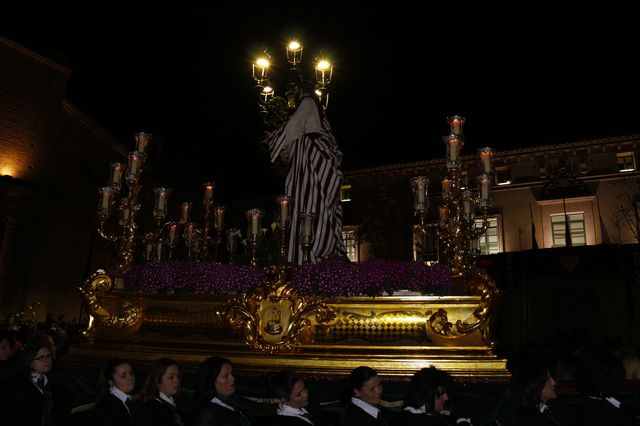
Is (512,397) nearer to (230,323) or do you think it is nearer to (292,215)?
(230,323)

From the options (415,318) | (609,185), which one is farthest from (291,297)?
(609,185)

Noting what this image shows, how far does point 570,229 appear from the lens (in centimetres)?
2886

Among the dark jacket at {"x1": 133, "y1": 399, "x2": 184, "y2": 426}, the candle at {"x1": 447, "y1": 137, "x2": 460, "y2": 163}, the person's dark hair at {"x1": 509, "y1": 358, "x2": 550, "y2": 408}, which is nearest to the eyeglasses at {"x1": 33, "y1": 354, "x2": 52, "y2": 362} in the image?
the dark jacket at {"x1": 133, "y1": 399, "x2": 184, "y2": 426}

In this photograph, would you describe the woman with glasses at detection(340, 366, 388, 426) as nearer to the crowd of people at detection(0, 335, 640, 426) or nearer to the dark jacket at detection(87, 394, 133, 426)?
the crowd of people at detection(0, 335, 640, 426)

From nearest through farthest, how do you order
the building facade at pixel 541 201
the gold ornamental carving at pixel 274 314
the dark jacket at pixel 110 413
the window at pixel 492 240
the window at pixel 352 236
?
1. the dark jacket at pixel 110 413
2. the gold ornamental carving at pixel 274 314
3. the building facade at pixel 541 201
4. the window at pixel 492 240
5. the window at pixel 352 236

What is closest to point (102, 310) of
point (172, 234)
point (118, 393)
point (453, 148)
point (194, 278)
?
point (194, 278)

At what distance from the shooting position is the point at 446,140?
675cm

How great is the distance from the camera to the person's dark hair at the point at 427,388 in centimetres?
430

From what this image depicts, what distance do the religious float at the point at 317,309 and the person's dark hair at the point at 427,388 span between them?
52.9 inches

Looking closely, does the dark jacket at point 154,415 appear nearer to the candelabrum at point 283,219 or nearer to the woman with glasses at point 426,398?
the woman with glasses at point 426,398

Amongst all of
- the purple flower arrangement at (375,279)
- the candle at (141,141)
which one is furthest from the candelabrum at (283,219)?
the candle at (141,141)

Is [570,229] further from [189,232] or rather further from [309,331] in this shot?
[309,331]

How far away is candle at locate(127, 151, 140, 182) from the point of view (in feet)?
25.0

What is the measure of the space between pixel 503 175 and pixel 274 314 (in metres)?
26.9
